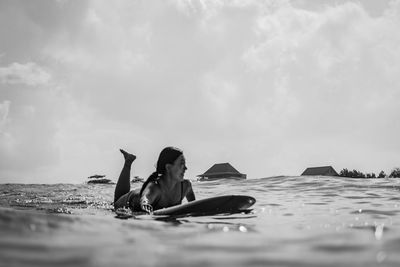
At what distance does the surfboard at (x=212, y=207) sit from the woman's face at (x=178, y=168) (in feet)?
3.25

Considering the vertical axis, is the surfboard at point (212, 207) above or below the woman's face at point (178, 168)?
below

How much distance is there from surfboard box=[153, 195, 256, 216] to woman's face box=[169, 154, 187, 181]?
99cm

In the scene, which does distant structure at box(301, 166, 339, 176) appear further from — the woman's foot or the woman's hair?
the woman's hair

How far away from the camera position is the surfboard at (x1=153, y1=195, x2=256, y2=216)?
5924 mm

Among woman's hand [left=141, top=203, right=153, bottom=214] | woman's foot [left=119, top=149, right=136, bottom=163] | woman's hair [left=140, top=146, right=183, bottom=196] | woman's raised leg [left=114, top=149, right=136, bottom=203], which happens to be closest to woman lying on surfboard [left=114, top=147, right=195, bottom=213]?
woman's hair [left=140, top=146, right=183, bottom=196]

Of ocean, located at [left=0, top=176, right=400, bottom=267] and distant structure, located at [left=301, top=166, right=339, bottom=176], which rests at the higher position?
distant structure, located at [left=301, top=166, right=339, bottom=176]

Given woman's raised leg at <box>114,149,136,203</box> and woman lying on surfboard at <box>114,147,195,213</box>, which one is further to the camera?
woman's raised leg at <box>114,149,136,203</box>

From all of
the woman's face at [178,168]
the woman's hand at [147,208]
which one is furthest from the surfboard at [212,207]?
the woman's face at [178,168]

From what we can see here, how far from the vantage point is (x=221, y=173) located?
→ 194 ft

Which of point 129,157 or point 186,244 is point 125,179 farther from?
point 186,244

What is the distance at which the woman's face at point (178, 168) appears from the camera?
23.6ft

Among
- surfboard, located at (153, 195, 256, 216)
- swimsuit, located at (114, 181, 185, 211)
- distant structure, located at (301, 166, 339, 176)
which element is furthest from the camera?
distant structure, located at (301, 166, 339, 176)

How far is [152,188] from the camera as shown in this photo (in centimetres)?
696

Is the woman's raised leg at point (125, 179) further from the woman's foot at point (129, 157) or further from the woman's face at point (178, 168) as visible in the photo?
the woman's face at point (178, 168)
